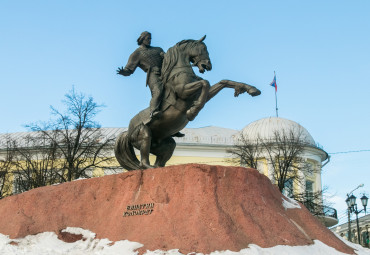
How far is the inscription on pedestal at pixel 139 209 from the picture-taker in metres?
9.48

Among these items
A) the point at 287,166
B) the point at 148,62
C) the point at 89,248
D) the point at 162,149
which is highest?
the point at 287,166

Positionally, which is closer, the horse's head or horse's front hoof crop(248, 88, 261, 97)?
horse's front hoof crop(248, 88, 261, 97)

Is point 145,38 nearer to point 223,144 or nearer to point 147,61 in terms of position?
point 147,61

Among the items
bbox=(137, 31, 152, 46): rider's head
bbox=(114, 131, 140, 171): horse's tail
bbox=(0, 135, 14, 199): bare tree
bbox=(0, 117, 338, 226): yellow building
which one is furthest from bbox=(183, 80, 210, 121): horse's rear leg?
bbox=(0, 117, 338, 226): yellow building

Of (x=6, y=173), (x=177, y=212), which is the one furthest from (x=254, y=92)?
(x=6, y=173)

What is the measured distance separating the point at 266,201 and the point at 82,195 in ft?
10.8

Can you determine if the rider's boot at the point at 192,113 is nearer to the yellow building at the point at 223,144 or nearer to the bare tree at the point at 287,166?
the bare tree at the point at 287,166

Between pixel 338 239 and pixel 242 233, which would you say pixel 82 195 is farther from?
pixel 338 239

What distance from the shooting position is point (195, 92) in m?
10.5

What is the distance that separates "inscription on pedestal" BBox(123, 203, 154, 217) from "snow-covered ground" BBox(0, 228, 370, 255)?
0.60 metres

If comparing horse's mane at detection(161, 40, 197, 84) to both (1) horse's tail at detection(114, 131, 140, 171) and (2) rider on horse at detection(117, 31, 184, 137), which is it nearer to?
(2) rider on horse at detection(117, 31, 184, 137)

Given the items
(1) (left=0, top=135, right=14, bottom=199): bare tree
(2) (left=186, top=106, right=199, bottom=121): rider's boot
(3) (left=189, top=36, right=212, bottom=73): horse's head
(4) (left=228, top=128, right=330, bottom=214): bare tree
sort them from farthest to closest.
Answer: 1. (4) (left=228, top=128, right=330, bottom=214): bare tree
2. (1) (left=0, top=135, right=14, bottom=199): bare tree
3. (3) (left=189, top=36, right=212, bottom=73): horse's head
4. (2) (left=186, top=106, right=199, bottom=121): rider's boot

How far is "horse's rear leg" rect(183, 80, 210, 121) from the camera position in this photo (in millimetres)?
10336

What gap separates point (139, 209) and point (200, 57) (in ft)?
10.3
